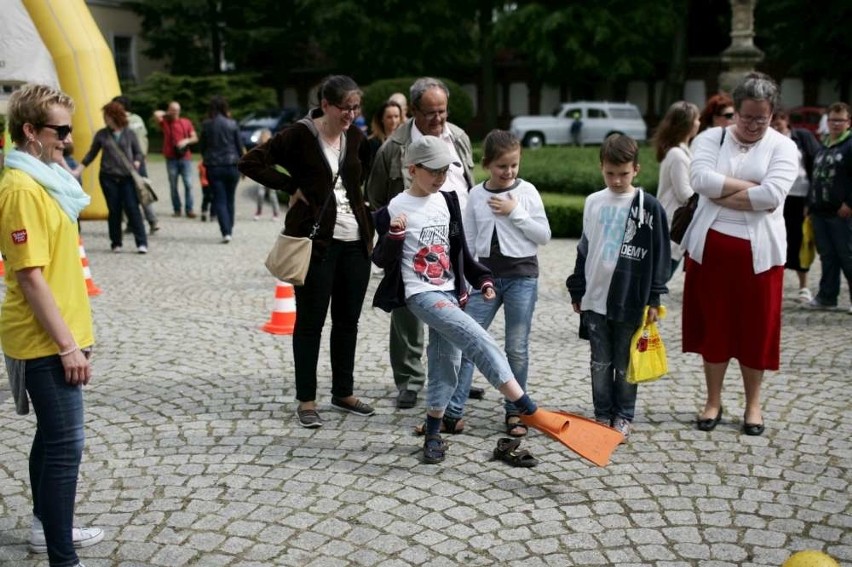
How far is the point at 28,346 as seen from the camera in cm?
348

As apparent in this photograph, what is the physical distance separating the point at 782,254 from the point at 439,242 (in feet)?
6.20

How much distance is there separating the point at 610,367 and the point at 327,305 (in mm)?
1612

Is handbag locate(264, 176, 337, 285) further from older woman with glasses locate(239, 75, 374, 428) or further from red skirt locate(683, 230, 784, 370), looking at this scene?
red skirt locate(683, 230, 784, 370)

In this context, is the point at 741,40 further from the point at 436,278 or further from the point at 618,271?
the point at 436,278

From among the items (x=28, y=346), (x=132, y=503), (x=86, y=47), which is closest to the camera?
(x=28, y=346)

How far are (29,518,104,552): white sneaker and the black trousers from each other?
1664 millimetres

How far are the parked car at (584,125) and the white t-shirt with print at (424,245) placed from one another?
28666 millimetres

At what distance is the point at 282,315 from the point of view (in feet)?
26.0

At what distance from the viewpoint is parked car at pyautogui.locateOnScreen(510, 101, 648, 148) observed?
33.2 m

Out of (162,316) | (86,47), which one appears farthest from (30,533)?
(86,47)

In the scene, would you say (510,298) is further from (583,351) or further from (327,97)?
(583,351)

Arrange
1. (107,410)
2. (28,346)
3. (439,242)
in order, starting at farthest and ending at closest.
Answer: (107,410) → (439,242) → (28,346)

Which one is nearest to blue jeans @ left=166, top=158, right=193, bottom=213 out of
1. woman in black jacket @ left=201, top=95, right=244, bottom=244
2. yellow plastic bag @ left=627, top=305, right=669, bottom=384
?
woman in black jacket @ left=201, top=95, right=244, bottom=244

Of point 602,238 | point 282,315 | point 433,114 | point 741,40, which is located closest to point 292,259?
point 433,114
